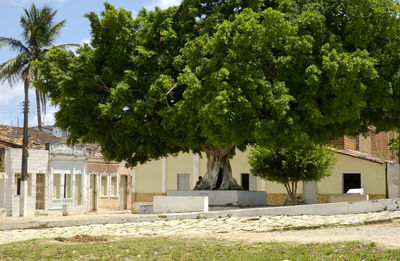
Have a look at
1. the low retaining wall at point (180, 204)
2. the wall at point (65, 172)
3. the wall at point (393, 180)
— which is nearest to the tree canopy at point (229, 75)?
the wall at point (393, 180)

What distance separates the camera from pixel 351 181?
112 ft

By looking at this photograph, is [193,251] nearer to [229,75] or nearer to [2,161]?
[229,75]

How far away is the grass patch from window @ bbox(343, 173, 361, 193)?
73.0ft

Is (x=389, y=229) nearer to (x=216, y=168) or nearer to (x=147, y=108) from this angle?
(x=147, y=108)

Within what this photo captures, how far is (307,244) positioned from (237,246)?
151cm

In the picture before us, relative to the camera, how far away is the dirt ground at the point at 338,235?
12242mm

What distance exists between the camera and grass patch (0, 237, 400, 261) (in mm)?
10391

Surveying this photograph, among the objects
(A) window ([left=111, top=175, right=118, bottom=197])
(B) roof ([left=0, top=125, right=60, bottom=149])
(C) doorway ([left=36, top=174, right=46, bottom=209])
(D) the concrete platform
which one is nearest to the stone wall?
(A) window ([left=111, top=175, right=118, bottom=197])

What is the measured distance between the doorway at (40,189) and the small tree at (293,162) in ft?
52.4

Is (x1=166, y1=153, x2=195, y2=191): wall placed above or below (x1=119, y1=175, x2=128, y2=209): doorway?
above

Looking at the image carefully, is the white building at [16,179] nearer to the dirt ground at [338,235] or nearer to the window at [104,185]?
the window at [104,185]

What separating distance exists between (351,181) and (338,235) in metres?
21.4

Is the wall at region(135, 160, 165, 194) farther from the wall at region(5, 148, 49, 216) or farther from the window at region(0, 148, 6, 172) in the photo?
the window at region(0, 148, 6, 172)

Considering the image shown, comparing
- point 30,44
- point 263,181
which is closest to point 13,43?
point 30,44
